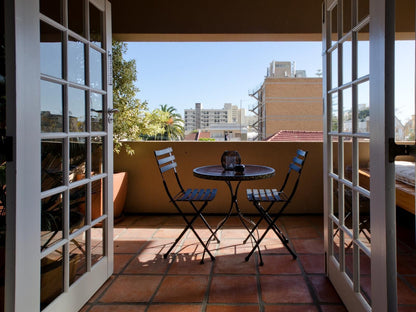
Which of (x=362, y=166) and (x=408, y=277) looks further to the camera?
(x=408, y=277)

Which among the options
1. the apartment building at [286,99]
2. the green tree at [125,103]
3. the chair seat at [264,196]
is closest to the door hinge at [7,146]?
the chair seat at [264,196]

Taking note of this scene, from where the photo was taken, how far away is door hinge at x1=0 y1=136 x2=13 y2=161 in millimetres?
1289

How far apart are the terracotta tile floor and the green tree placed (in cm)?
133

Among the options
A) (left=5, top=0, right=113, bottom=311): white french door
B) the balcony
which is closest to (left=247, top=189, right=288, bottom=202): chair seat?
the balcony

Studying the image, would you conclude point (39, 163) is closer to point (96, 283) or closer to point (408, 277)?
point (96, 283)

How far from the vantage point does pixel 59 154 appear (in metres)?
1.73

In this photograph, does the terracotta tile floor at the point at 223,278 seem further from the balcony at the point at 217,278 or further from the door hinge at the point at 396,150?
the door hinge at the point at 396,150

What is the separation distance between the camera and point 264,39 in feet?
13.5

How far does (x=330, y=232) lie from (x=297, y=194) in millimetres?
1998

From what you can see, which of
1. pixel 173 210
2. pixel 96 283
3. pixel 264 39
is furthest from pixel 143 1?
pixel 96 283

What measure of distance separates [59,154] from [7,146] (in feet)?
1.43

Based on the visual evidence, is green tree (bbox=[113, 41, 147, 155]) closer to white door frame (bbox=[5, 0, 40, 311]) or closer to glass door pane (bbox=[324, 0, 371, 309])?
white door frame (bbox=[5, 0, 40, 311])

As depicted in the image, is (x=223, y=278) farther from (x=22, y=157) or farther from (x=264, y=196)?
(x=22, y=157)

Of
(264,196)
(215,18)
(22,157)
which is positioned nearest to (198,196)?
(264,196)
